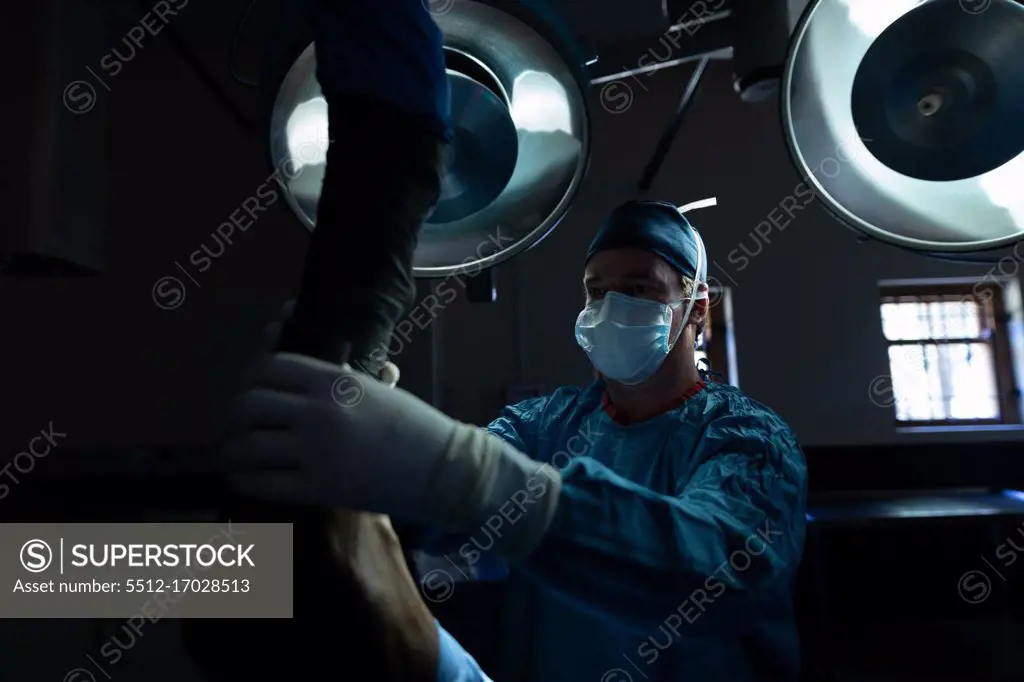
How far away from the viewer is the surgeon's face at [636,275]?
1030 millimetres

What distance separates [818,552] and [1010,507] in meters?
0.82

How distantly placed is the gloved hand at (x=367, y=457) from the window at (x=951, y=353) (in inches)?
148

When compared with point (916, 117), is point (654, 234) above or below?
above

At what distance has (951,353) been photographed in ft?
12.5

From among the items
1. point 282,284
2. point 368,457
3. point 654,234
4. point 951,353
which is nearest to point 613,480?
point 368,457

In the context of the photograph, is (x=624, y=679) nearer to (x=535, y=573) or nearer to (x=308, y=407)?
(x=535, y=573)

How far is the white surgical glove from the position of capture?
0.43 m

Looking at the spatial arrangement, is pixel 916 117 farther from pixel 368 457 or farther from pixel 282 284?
pixel 282 284

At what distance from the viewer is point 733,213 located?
338 cm

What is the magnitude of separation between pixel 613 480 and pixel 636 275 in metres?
0.56

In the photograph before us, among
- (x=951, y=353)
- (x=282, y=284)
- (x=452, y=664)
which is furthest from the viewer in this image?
(x=951, y=353)

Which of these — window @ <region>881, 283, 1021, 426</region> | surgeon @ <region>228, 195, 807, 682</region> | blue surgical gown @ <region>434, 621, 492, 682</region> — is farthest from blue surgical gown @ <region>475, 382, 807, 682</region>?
window @ <region>881, 283, 1021, 426</region>

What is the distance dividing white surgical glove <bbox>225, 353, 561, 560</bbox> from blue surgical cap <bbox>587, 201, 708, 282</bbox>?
0.63 meters

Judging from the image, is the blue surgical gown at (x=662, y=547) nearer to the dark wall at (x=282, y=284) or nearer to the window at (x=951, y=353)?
the dark wall at (x=282, y=284)
